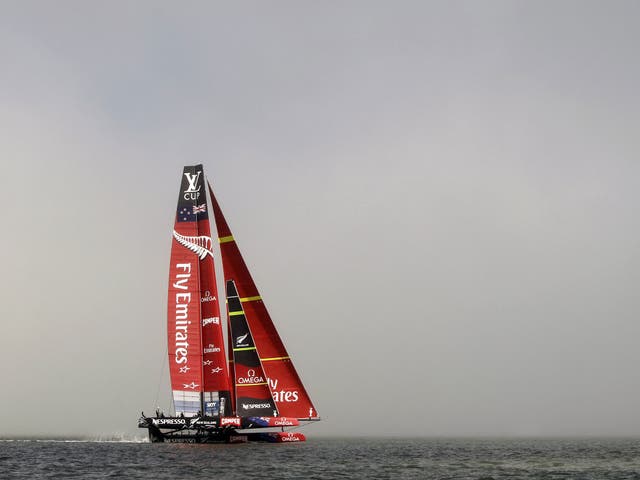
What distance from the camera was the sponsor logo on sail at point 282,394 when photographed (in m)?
72.6

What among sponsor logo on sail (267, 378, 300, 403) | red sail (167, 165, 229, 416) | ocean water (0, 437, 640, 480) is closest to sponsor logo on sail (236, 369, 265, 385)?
sponsor logo on sail (267, 378, 300, 403)

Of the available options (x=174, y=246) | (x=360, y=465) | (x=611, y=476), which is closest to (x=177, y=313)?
(x=174, y=246)

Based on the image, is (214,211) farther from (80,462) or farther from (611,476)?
(611,476)

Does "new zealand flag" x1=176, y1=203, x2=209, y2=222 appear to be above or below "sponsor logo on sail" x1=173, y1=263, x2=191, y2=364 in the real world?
above

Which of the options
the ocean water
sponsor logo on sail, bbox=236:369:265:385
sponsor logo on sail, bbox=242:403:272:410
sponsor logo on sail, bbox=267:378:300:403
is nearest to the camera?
the ocean water

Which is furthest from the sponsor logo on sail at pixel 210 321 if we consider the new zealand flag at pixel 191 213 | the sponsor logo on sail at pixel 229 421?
the new zealand flag at pixel 191 213

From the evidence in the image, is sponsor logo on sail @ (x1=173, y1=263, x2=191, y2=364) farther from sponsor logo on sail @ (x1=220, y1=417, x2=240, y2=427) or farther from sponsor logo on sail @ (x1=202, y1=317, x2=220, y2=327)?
sponsor logo on sail @ (x1=220, y1=417, x2=240, y2=427)

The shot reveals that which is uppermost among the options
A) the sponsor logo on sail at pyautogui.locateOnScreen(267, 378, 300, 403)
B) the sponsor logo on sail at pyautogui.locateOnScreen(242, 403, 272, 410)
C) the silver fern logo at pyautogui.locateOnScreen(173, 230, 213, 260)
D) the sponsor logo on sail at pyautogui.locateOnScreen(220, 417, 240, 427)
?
the silver fern logo at pyautogui.locateOnScreen(173, 230, 213, 260)

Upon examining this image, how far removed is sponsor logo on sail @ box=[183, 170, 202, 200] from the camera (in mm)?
72812

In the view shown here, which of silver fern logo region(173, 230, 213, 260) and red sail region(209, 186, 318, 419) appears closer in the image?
silver fern logo region(173, 230, 213, 260)

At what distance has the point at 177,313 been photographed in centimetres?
A: 7212

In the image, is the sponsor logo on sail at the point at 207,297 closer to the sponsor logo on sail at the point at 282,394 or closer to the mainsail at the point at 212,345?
the mainsail at the point at 212,345

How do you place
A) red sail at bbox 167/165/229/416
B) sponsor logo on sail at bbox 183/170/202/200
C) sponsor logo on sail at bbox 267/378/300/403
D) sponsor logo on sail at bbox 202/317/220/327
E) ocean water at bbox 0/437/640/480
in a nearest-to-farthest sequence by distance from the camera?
ocean water at bbox 0/437/640/480 < red sail at bbox 167/165/229/416 < sponsor logo on sail at bbox 202/317/220/327 < sponsor logo on sail at bbox 267/378/300/403 < sponsor logo on sail at bbox 183/170/202/200

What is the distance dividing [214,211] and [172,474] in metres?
31.7
